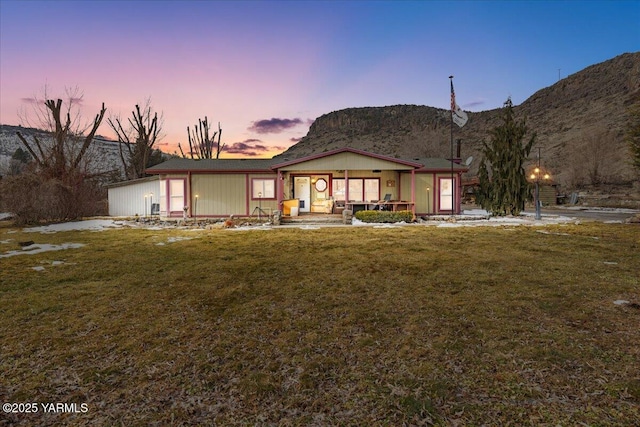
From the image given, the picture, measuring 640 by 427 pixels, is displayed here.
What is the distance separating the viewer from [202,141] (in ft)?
130

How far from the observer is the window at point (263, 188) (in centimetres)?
1864

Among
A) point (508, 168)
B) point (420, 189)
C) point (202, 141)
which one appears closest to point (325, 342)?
point (420, 189)

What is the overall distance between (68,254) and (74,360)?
6.65 meters

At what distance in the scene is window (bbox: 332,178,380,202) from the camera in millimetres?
19391

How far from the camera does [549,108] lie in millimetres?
65000

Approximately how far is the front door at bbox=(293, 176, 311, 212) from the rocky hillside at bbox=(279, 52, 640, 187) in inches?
988

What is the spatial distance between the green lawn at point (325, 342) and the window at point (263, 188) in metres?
11.6

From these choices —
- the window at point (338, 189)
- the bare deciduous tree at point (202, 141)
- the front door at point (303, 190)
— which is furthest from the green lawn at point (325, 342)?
the bare deciduous tree at point (202, 141)

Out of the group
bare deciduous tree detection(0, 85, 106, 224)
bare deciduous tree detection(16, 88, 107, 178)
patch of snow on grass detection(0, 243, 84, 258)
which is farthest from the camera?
bare deciduous tree detection(16, 88, 107, 178)

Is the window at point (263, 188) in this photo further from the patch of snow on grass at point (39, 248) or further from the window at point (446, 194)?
the window at point (446, 194)

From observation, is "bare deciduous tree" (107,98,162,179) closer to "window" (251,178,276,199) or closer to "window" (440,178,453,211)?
"window" (251,178,276,199)

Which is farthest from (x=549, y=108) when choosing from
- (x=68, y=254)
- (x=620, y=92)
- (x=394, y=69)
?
(x=68, y=254)

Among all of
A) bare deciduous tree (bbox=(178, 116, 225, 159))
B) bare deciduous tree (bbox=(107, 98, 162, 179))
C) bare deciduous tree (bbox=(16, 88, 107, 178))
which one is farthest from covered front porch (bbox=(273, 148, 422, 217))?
bare deciduous tree (bbox=(178, 116, 225, 159))

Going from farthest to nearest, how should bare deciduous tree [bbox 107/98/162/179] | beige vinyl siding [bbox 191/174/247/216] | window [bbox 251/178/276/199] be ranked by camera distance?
bare deciduous tree [bbox 107/98/162/179]
window [bbox 251/178/276/199]
beige vinyl siding [bbox 191/174/247/216]
